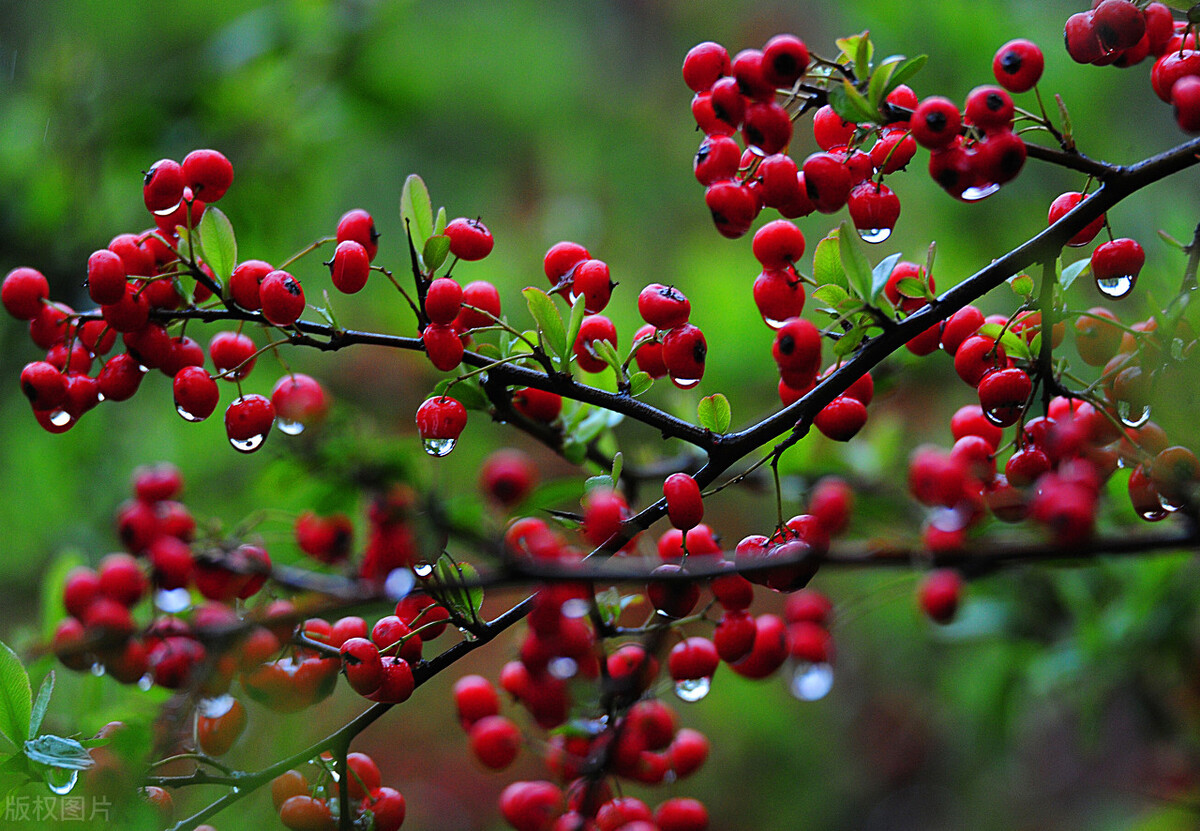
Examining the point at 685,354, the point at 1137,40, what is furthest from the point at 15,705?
the point at 1137,40

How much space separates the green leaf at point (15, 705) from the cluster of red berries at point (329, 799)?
267 mm

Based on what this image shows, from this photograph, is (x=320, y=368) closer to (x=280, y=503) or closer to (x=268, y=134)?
(x=268, y=134)

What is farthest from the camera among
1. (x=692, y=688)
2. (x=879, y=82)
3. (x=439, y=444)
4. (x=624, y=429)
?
(x=624, y=429)

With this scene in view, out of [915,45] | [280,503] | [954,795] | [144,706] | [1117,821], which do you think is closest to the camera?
[144,706]

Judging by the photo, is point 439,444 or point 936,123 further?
point 439,444

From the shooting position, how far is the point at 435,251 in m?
0.90

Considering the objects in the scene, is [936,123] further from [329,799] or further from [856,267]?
[329,799]

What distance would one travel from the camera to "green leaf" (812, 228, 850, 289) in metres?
0.87

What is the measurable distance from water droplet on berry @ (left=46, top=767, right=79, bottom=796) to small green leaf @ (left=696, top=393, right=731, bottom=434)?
0.75 m

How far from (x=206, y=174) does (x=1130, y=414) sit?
99 centimetres

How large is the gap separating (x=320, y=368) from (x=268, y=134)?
89 centimetres

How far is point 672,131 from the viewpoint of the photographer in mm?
5398

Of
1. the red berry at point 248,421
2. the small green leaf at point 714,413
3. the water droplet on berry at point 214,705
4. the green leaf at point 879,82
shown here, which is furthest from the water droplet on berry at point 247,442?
the green leaf at point 879,82

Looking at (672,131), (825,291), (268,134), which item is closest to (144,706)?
(825,291)
